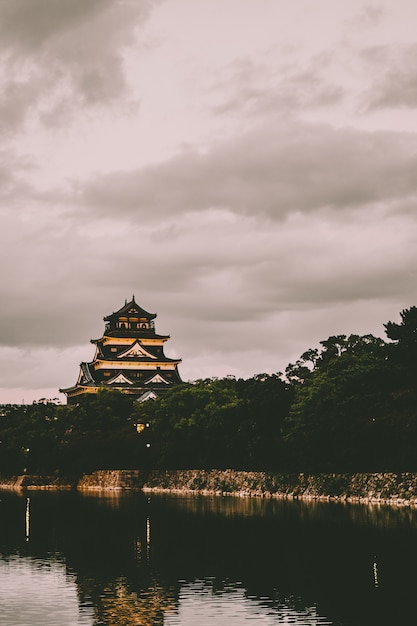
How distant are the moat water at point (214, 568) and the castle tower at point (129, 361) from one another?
2649 inches

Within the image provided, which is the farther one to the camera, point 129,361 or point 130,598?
point 129,361

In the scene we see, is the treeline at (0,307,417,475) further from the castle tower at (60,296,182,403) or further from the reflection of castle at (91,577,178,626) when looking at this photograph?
the reflection of castle at (91,577,178,626)

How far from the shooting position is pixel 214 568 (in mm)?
27906

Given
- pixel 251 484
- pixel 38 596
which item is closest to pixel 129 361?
pixel 251 484

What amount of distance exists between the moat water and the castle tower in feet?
221

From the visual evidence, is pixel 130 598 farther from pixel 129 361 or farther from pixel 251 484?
pixel 129 361

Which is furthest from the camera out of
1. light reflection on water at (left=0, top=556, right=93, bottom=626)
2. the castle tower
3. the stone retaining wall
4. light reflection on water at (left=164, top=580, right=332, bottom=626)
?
the castle tower

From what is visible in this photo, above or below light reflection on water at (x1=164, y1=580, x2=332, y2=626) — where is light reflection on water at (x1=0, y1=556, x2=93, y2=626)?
above

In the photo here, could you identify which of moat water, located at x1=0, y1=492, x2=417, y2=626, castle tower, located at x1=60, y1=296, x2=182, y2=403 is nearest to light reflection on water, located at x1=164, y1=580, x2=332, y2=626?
moat water, located at x1=0, y1=492, x2=417, y2=626

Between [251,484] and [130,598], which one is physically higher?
[251,484]

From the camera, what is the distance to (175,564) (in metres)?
29.0

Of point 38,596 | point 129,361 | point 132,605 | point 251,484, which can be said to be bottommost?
point 132,605

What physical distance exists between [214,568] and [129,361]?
9270cm

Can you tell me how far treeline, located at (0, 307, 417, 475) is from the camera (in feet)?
173
